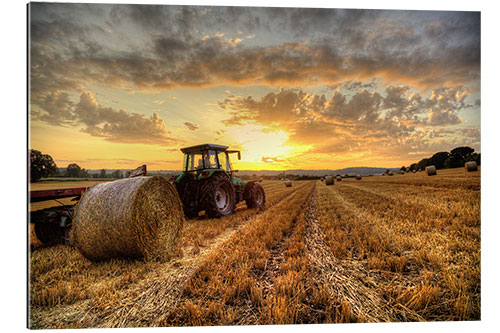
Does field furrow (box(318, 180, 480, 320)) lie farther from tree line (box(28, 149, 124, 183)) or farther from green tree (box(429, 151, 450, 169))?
tree line (box(28, 149, 124, 183))

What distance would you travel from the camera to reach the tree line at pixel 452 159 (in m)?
3.34

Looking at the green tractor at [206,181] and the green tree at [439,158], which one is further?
the green tractor at [206,181]

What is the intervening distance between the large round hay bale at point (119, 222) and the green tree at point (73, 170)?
1.01 feet

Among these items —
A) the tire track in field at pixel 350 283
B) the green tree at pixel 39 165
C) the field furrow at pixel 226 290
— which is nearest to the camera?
the field furrow at pixel 226 290

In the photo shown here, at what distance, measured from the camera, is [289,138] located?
13.5ft

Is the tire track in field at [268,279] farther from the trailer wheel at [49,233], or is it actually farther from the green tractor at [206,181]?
the trailer wheel at [49,233]

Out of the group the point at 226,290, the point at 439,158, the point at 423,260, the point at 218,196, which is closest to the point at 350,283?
the point at 423,260

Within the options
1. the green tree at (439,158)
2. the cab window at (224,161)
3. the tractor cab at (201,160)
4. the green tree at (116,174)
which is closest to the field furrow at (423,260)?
the green tree at (439,158)

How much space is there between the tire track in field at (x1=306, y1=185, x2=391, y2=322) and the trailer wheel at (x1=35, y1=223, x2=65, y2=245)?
162 inches

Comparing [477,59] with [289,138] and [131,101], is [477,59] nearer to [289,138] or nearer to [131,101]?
[289,138]

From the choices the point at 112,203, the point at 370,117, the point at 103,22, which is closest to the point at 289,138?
the point at 370,117

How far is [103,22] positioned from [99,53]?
41cm

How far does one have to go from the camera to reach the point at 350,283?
8.57ft

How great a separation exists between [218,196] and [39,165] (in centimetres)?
398
